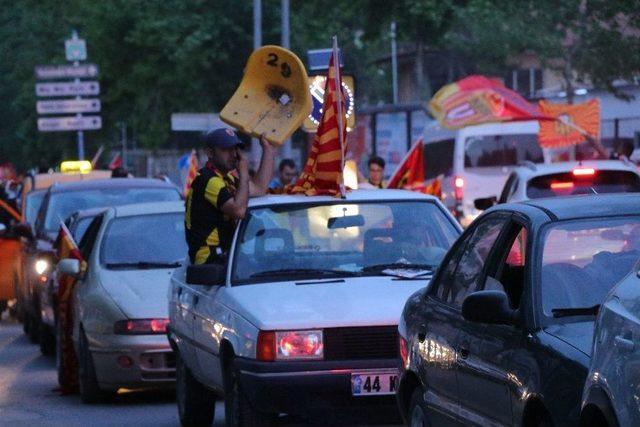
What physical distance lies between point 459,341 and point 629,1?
1895 centimetres

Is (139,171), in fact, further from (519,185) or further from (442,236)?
(442,236)

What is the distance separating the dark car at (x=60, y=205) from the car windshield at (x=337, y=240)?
24.8 feet

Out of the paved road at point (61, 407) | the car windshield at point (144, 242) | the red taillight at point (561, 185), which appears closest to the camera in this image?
the paved road at point (61, 407)

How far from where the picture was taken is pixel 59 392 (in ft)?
46.8

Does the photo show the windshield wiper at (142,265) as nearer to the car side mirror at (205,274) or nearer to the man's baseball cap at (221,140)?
the man's baseball cap at (221,140)

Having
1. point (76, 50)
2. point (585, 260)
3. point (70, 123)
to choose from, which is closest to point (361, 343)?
point (585, 260)

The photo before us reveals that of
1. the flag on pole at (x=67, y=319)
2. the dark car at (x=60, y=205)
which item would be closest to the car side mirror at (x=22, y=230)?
the dark car at (x=60, y=205)

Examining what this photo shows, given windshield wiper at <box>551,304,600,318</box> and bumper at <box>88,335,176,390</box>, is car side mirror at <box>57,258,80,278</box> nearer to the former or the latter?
bumper at <box>88,335,176,390</box>

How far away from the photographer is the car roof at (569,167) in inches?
690

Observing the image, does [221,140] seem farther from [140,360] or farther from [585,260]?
[585,260]

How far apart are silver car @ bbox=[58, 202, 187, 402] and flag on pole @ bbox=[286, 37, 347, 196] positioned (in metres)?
1.63

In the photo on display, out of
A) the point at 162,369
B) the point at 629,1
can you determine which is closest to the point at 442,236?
the point at 162,369

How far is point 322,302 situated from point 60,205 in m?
10.4

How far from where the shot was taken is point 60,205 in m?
19.5
